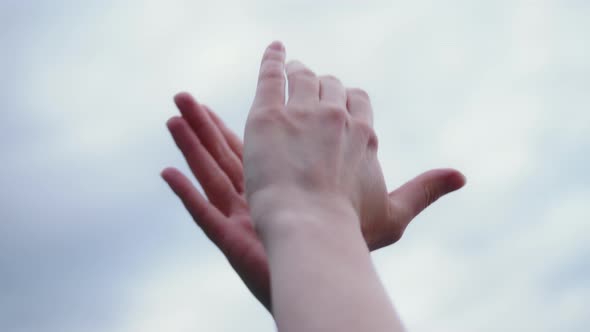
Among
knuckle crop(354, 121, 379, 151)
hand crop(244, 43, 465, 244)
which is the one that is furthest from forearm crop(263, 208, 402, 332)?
knuckle crop(354, 121, 379, 151)

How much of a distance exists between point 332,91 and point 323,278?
1.35 m

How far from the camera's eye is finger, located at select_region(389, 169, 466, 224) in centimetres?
339

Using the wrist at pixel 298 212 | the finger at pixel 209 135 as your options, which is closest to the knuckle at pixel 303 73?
the finger at pixel 209 135

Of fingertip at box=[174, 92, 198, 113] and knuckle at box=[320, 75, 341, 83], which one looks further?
fingertip at box=[174, 92, 198, 113]

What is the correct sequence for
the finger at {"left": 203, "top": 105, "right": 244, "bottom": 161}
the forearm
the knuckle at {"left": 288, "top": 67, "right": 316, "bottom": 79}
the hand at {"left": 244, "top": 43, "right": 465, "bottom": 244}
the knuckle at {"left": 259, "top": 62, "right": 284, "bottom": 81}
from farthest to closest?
the finger at {"left": 203, "top": 105, "right": 244, "bottom": 161} → the knuckle at {"left": 288, "top": 67, "right": 316, "bottom": 79} → the knuckle at {"left": 259, "top": 62, "right": 284, "bottom": 81} → the hand at {"left": 244, "top": 43, "right": 465, "bottom": 244} → the forearm

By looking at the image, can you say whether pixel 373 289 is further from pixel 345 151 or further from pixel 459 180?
pixel 459 180

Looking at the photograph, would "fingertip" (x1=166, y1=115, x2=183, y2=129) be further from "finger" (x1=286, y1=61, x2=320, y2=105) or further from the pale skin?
"finger" (x1=286, y1=61, x2=320, y2=105)

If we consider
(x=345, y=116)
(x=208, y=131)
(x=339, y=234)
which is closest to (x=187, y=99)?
(x=208, y=131)

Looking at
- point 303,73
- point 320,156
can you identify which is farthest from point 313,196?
point 303,73

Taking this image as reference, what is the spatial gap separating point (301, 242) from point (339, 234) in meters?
0.17

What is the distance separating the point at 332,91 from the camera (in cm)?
335

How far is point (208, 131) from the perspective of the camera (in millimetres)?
3738

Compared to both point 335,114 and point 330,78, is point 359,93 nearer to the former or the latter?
point 330,78

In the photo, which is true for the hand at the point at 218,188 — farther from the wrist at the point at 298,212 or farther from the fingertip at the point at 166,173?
the wrist at the point at 298,212
